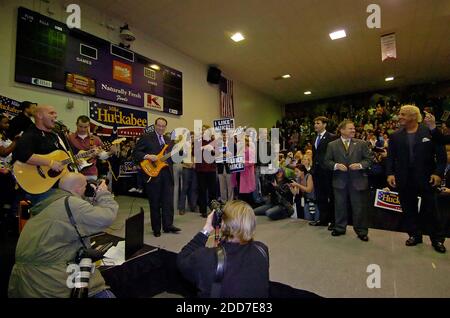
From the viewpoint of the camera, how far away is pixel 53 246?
4.74 feet

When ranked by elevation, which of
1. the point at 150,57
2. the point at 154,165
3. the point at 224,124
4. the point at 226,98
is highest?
the point at 150,57

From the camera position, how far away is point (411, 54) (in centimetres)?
798

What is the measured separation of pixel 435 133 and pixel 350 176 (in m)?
1.01

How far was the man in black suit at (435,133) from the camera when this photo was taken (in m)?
2.86

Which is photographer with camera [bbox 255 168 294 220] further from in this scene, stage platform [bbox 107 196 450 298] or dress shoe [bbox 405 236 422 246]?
dress shoe [bbox 405 236 422 246]

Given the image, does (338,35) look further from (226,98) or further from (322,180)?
(322,180)

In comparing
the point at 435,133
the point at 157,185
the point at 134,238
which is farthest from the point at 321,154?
the point at 134,238

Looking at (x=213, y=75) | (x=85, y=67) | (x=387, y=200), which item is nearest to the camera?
(x=387, y=200)

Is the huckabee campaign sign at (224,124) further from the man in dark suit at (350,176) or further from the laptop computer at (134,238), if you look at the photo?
the laptop computer at (134,238)

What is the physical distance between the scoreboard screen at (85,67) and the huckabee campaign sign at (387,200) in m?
5.10

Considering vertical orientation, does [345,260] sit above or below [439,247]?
below

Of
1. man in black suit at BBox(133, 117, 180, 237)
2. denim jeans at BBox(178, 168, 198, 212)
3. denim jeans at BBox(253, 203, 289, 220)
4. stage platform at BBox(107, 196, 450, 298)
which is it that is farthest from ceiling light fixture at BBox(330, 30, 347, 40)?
man in black suit at BBox(133, 117, 180, 237)
